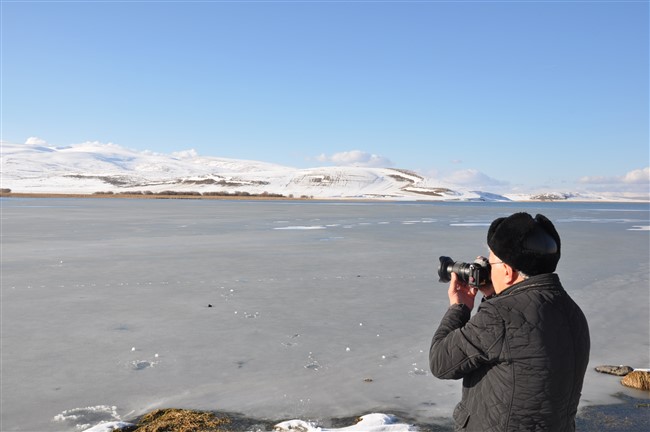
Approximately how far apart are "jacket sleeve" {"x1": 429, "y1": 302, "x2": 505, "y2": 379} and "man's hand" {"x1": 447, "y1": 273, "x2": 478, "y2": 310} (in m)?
0.12

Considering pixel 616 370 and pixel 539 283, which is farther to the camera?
pixel 616 370

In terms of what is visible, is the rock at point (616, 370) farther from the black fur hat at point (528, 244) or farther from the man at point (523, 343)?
the black fur hat at point (528, 244)

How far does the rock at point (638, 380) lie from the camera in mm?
5324

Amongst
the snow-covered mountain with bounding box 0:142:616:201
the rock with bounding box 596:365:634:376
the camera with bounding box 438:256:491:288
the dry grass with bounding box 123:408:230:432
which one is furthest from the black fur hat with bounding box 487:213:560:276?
the snow-covered mountain with bounding box 0:142:616:201

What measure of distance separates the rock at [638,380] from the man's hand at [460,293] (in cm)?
390

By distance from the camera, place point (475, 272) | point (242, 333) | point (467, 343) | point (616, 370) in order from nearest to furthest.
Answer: point (467, 343)
point (475, 272)
point (616, 370)
point (242, 333)

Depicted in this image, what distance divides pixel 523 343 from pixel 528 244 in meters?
0.38

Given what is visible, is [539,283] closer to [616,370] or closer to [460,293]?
[460,293]

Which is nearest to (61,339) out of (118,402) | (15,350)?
(15,350)

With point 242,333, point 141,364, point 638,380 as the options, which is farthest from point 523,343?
point 242,333

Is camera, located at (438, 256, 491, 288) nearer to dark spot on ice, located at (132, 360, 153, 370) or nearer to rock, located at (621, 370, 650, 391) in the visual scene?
rock, located at (621, 370, 650, 391)

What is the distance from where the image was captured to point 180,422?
4371 millimetres

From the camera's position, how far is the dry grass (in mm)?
4273

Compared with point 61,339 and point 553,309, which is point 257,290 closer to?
point 61,339
